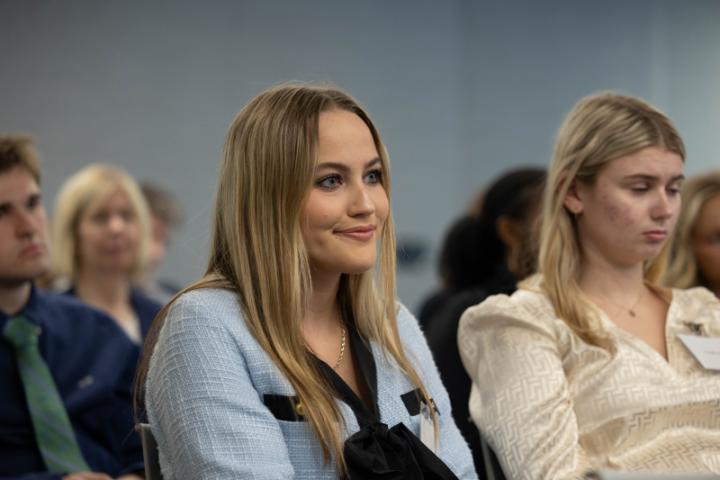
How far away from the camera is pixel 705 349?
2.53 metres

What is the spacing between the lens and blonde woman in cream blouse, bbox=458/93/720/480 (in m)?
2.33

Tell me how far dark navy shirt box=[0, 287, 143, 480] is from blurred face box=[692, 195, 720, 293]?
1.80m

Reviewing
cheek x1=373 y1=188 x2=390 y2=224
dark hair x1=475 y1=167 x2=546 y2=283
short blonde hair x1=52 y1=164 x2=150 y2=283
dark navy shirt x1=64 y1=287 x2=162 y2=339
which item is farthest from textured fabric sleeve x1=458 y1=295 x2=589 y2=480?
short blonde hair x1=52 y1=164 x2=150 y2=283

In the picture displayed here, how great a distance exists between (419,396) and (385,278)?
0.82ft

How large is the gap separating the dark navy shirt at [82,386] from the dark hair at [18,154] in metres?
0.37

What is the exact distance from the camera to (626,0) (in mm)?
7648

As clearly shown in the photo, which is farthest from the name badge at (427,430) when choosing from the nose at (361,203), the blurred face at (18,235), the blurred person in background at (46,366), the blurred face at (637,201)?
the blurred face at (18,235)

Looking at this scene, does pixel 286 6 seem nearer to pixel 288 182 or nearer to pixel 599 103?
pixel 599 103

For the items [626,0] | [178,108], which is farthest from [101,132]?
[626,0]

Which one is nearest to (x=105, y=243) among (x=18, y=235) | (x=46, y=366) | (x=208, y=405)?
(x=18, y=235)

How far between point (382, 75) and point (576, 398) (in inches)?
228

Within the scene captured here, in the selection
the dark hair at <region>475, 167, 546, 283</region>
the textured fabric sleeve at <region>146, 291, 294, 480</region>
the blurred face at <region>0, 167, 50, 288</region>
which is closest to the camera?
the textured fabric sleeve at <region>146, 291, 294, 480</region>

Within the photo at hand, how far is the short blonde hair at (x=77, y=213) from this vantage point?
488 centimetres

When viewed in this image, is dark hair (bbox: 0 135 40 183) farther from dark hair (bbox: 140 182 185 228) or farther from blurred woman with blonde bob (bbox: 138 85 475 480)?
dark hair (bbox: 140 182 185 228)
